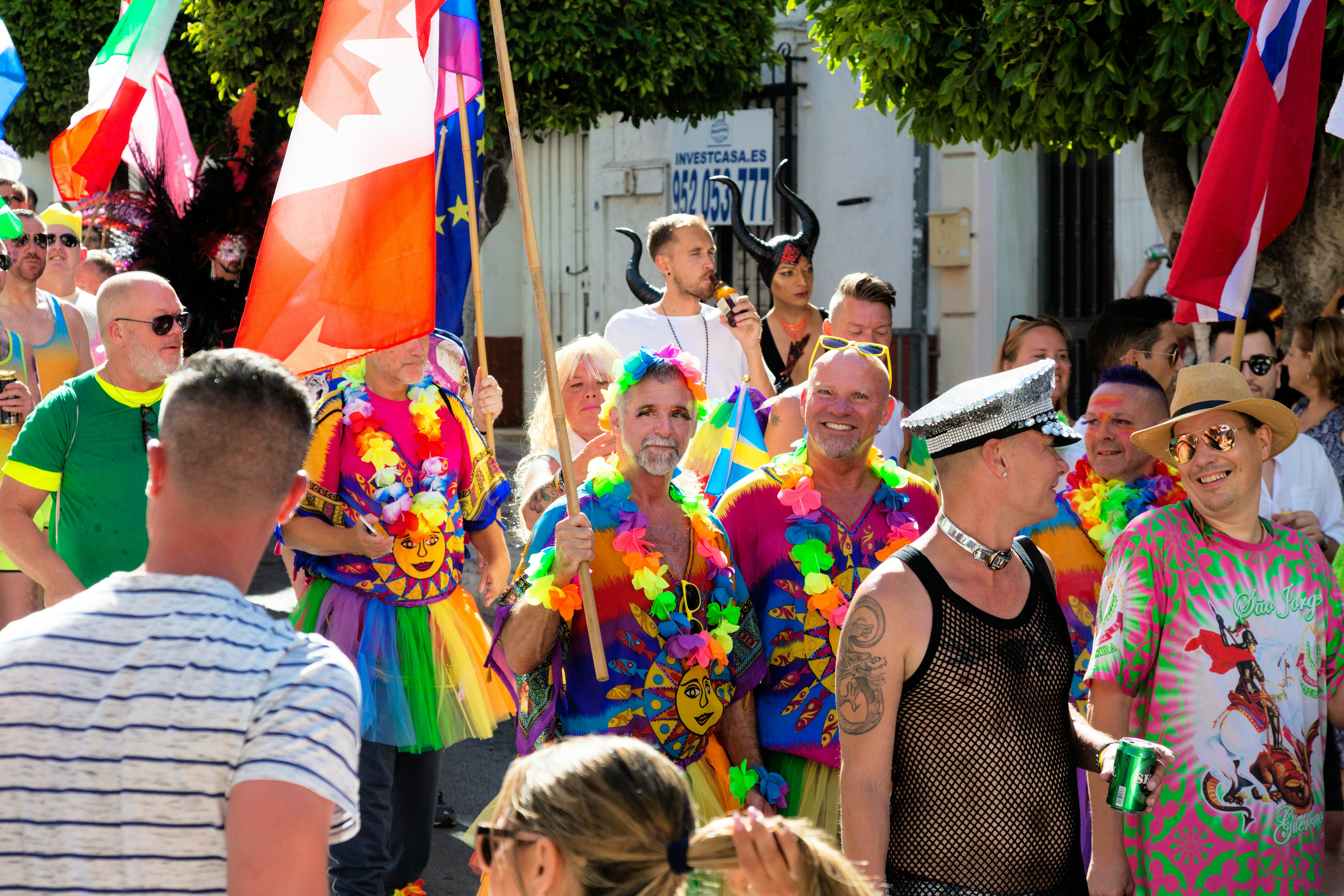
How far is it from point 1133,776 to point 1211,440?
1.14 metres

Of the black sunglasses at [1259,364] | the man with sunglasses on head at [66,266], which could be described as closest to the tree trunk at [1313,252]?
the black sunglasses at [1259,364]

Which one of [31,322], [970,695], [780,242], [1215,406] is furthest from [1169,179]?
[31,322]

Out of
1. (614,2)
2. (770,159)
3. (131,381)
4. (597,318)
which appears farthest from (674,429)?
(597,318)

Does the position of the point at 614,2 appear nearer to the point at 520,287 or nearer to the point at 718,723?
the point at 520,287

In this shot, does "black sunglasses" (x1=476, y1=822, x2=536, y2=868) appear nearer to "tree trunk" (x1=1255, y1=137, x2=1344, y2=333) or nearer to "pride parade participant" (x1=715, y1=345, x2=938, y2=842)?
"pride parade participant" (x1=715, y1=345, x2=938, y2=842)

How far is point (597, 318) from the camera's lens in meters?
15.5

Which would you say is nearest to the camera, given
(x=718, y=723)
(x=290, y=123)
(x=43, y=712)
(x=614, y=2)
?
(x=43, y=712)

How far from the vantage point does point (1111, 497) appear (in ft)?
15.2

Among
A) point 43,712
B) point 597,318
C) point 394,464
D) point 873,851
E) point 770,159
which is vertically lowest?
point 873,851

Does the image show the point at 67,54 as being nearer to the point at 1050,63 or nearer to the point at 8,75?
the point at 8,75

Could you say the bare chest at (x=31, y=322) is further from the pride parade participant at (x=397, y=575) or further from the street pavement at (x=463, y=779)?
the pride parade participant at (x=397, y=575)

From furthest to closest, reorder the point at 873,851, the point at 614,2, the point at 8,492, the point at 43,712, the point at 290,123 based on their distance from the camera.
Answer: the point at 290,123 → the point at 614,2 → the point at 8,492 → the point at 873,851 → the point at 43,712

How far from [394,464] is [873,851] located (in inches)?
90.9

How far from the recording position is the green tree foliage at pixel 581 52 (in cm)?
1009
